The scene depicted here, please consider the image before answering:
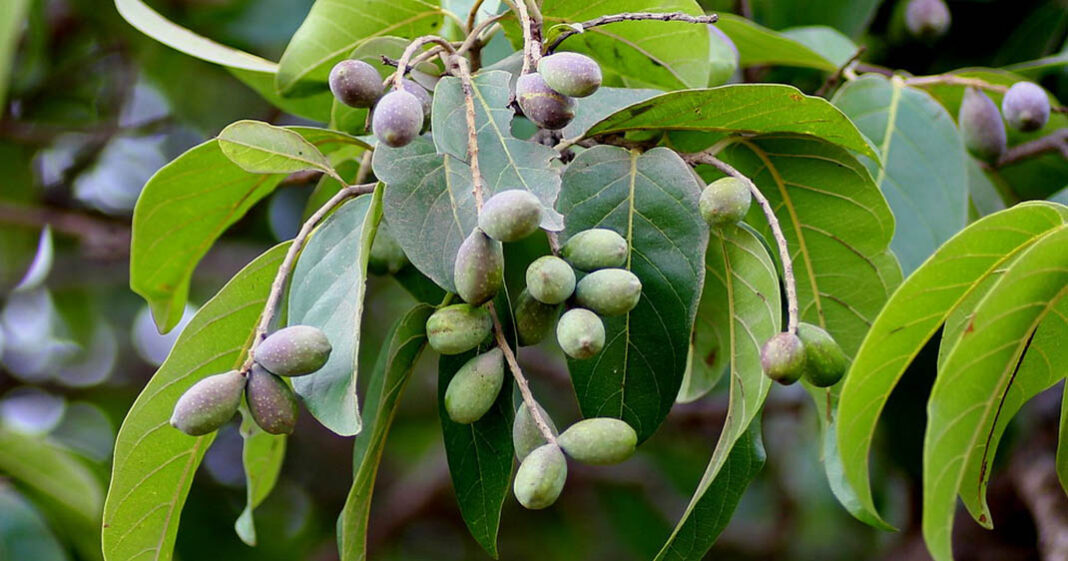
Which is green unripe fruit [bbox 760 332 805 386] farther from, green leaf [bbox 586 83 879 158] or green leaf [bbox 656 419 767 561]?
green leaf [bbox 586 83 879 158]

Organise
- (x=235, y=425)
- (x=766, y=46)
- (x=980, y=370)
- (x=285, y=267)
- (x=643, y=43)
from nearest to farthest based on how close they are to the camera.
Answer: (x=980, y=370)
(x=285, y=267)
(x=643, y=43)
(x=766, y=46)
(x=235, y=425)

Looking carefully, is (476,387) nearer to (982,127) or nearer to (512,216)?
(512,216)

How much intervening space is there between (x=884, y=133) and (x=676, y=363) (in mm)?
453

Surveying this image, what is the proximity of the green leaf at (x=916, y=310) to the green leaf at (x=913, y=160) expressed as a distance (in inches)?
13.2

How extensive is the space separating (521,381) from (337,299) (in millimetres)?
170

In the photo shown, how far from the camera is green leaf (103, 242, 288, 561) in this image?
0.88 metres

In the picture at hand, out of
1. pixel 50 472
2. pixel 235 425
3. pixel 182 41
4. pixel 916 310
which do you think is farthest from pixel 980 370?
pixel 235 425

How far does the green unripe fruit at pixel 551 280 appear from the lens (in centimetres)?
71

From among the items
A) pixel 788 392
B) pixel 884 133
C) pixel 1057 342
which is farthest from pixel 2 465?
pixel 788 392

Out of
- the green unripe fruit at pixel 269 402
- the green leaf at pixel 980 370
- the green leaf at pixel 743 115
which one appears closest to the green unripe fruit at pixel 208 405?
the green unripe fruit at pixel 269 402

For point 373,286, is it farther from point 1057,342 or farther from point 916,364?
point 1057,342

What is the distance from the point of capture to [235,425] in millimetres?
2715

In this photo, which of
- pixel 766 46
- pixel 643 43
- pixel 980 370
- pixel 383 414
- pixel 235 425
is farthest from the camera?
pixel 235 425

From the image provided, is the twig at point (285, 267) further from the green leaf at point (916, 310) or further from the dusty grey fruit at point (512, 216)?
the green leaf at point (916, 310)
